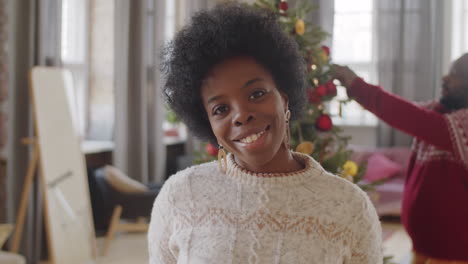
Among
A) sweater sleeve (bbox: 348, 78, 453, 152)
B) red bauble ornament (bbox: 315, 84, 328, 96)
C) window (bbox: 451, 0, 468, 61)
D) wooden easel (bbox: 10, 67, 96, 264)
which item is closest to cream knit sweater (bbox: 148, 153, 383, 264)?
sweater sleeve (bbox: 348, 78, 453, 152)

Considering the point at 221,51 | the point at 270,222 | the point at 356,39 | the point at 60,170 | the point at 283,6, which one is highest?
the point at 356,39

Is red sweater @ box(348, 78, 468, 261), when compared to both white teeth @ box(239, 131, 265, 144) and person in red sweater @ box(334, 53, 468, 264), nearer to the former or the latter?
person in red sweater @ box(334, 53, 468, 264)

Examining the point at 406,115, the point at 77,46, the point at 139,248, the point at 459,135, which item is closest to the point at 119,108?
the point at 77,46

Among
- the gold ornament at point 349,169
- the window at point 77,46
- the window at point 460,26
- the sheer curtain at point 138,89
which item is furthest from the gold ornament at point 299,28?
the window at point 460,26

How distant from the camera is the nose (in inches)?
43.6

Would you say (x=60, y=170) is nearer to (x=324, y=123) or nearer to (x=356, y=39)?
(x=324, y=123)

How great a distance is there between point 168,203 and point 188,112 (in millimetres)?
219

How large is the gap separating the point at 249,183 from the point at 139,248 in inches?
155

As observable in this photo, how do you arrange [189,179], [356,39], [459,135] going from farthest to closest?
1. [356,39]
2. [459,135]
3. [189,179]

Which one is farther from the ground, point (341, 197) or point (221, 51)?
point (221, 51)

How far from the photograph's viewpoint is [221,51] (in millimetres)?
1146

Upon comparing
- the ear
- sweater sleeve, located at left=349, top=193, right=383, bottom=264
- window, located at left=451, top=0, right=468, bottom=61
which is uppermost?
window, located at left=451, top=0, right=468, bottom=61

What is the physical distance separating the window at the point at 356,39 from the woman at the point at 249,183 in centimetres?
571

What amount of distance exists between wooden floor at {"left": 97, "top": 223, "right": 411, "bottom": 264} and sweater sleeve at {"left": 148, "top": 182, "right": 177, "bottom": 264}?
10.8 ft
